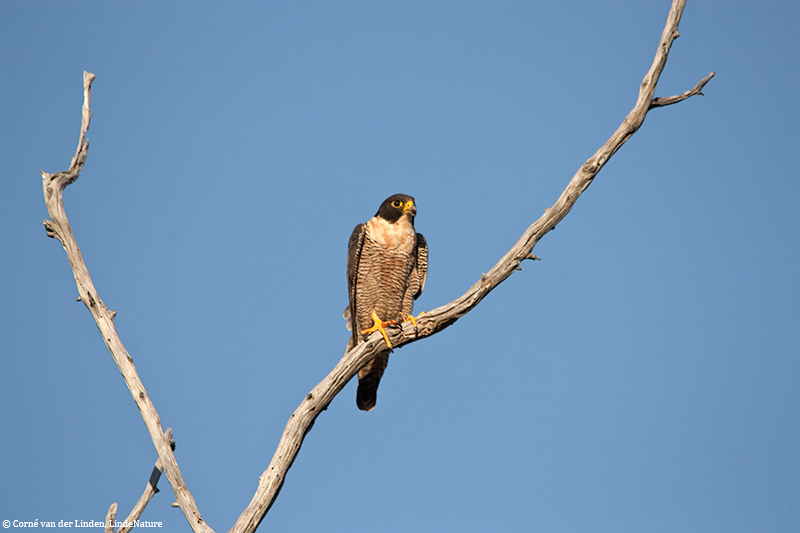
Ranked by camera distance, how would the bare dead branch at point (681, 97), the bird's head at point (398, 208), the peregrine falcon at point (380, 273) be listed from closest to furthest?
the bare dead branch at point (681, 97), the bird's head at point (398, 208), the peregrine falcon at point (380, 273)

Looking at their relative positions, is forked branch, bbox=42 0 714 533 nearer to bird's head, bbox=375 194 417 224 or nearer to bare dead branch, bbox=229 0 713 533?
bare dead branch, bbox=229 0 713 533

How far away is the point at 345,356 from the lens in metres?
6.64

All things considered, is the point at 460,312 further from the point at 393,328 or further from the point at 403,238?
the point at 403,238

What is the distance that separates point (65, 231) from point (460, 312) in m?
4.17

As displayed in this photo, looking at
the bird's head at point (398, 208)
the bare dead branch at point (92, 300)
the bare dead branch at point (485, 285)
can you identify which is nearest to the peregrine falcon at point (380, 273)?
the bird's head at point (398, 208)

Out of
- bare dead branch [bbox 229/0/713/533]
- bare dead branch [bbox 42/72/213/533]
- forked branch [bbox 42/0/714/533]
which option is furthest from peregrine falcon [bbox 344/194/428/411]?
bare dead branch [bbox 42/72/213/533]

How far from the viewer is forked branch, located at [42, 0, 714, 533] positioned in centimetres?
626

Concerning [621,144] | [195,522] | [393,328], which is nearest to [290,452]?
[195,522]

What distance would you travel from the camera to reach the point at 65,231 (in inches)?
256

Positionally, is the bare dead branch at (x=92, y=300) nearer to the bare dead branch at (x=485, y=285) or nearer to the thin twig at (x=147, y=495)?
the thin twig at (x=147, y=495)

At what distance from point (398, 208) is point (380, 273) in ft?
2.73

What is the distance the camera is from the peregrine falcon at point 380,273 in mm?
7688

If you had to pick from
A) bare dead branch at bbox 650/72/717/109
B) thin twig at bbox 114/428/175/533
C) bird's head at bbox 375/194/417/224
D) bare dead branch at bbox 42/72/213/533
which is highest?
bare dead branch at bbox 650/72/717/109

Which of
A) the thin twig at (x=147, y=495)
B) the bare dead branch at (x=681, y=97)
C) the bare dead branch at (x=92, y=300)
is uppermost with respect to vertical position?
the bare dead branch at (x=681, y=97)
